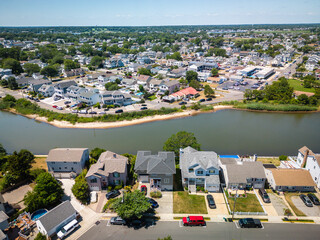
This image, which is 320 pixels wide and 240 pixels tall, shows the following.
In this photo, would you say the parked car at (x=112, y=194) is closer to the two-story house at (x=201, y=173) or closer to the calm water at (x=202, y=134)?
the two-story house at (x=201, y=173)

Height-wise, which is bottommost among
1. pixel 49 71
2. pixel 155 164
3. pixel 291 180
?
pixel 291 180

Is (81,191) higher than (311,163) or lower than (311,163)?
lower

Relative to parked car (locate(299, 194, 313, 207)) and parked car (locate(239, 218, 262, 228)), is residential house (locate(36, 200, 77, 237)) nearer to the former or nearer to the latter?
parked car (locate(239, 218, 262, 228))

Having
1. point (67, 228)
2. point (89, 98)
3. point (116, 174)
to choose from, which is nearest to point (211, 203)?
point (116, 174)

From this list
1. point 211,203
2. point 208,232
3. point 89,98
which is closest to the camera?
point 208,232

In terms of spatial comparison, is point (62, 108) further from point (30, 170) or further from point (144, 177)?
point (144, 177)

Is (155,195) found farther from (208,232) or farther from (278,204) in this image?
(278,204)

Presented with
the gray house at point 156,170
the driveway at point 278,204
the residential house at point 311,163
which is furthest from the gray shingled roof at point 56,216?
the residential house at point 311,163

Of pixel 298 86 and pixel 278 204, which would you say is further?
pixel 298 86
